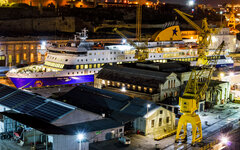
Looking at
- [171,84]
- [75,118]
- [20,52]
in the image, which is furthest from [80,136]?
[20,52]

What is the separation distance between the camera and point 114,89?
40.2 meters

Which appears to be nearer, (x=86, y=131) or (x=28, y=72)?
(x=86, y=131)

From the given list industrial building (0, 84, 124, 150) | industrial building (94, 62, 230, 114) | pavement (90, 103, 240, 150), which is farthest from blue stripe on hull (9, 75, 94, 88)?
pavement (90, 103, 240, 150)

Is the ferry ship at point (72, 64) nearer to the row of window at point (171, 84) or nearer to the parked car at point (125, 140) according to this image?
the row of window at point (171, 84)

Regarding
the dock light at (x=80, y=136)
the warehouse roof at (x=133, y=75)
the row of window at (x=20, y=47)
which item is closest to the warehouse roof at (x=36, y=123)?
the dock light at (x=80, y=136)

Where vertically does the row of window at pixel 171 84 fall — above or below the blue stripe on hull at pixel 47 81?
above

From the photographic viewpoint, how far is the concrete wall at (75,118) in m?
26.5

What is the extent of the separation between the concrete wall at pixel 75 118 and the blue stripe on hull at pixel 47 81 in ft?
68.4

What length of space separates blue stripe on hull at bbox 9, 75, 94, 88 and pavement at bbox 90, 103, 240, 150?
19.1m

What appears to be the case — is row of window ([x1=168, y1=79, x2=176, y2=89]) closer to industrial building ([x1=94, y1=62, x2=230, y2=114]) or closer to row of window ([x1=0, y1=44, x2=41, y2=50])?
industrial building ([x1=94, y1=62, x2=230, y2=114])

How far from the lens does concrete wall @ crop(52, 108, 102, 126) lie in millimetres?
26484

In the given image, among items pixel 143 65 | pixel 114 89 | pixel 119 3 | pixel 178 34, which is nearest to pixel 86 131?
pixel 114 89

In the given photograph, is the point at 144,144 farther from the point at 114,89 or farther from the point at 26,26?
the point at 26,26

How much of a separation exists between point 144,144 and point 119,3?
108590mm
